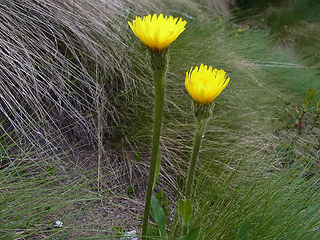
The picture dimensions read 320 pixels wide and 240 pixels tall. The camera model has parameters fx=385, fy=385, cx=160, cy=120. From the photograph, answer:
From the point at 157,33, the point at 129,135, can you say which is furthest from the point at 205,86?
the point at 129,135

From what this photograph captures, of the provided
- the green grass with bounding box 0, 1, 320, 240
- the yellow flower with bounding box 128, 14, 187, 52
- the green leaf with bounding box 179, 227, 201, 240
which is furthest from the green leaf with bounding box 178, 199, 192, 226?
the yellow flower with bounding box 128, 14, 187, 52

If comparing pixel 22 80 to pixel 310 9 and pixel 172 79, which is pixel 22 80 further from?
pixel 310 9

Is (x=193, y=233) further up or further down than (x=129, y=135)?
further down

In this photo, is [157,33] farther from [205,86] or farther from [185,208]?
[185,208]

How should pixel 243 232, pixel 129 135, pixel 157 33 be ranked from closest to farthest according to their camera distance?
pixel 157 33 < pixel 243 232 < pixel 129 135

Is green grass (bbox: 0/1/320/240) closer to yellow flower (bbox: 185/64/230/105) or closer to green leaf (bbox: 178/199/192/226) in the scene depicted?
green leaf (bbox: 178/199/192/226)

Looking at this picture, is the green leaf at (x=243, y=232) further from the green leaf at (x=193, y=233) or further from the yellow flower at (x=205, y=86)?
the yellow flower at (x=205, y=86)

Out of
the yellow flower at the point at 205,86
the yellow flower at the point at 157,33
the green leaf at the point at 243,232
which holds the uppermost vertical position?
the yellow flower at the point at 157,33

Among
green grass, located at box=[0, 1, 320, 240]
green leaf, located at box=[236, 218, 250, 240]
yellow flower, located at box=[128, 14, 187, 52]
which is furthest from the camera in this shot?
green grass, located at box=[0, 1, 320, 240]

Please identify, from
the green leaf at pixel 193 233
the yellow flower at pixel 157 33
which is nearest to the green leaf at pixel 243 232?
the green leaf at pixel 193 233

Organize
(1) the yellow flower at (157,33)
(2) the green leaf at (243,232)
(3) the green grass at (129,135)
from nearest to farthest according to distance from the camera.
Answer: (1) the yellow flower at (157,33), (2) the green leaf at (243,232), (3) the green grass at (129,135)
